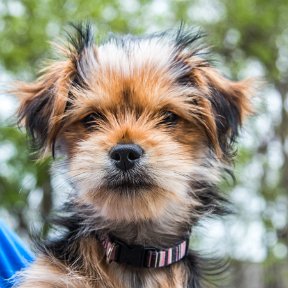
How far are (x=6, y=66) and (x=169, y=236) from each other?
9901 millimetres

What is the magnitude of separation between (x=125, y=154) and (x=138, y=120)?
0.75ft

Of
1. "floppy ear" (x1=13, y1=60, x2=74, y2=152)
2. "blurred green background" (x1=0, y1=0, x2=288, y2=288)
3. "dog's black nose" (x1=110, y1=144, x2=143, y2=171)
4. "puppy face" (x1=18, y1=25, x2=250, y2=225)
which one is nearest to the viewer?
"dog's black nose" (x1=110, y1=144, x2=143, y2=171)

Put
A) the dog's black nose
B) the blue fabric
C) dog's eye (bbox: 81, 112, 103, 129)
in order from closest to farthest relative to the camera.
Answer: the dog's black nose → dog's eye (bbox: 81, 112, 103, 129) → the blue fabric

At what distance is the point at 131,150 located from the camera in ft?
10.5

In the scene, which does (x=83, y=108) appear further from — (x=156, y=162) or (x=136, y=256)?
(x=136, y=256)

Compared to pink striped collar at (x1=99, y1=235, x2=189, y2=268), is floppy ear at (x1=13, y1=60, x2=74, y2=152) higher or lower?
higher

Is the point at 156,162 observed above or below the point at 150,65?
below

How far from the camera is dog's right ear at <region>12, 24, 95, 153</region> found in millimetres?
3586

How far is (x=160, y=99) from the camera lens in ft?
11.2

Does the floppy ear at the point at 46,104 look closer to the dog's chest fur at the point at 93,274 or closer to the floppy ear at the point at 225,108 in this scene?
the dog's chest fur at the point at 93,274

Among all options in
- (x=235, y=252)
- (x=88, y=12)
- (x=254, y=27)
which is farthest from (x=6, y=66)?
(x=235, y=252)

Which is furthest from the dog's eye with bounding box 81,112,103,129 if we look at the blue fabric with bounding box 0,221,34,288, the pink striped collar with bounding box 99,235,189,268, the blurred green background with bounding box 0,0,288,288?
the blurred green background with bounding box 0,0,288,288

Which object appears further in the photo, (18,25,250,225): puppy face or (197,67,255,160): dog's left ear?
(197,67,255,160): dog's left ear

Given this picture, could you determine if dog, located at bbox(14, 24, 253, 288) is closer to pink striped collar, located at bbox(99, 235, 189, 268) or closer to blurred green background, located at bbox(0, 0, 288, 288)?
pink striped collar, located at bbox(99, 235, 189, 268)
